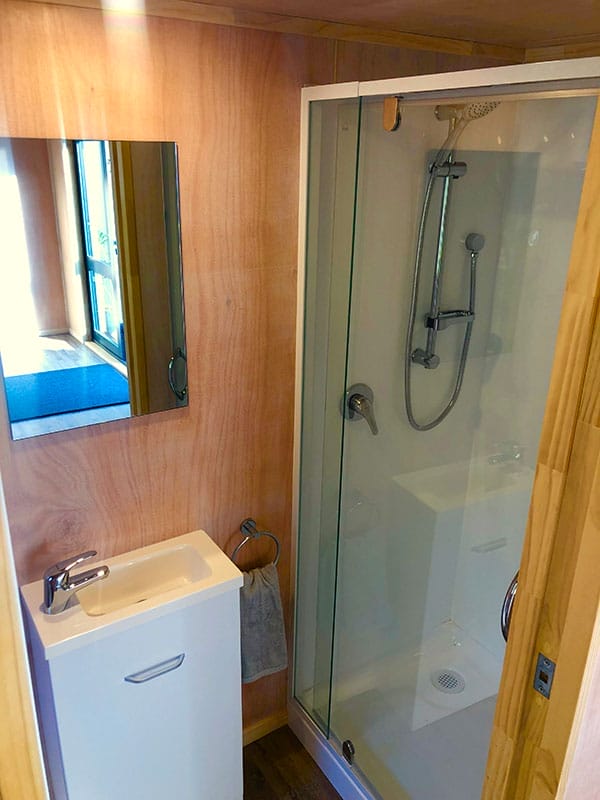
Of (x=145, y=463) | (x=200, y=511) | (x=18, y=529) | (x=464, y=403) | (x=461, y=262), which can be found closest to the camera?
(x=18, y=529)

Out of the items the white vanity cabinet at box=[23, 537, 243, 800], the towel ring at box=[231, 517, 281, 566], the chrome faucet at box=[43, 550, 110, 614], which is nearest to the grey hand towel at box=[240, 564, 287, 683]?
the towel ring at box=[231, 517, 281, 566]

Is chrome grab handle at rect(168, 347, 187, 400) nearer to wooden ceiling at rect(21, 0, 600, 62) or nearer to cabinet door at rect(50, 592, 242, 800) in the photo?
cabinet door at rect(50, 592, 242, 800)

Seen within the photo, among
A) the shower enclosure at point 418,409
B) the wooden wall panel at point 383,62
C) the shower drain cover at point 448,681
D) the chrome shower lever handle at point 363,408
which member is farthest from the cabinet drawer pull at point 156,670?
the wooden wall panel at point 383,62

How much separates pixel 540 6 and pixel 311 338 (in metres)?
0.98

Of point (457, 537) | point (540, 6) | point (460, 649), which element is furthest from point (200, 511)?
point (540, 6)

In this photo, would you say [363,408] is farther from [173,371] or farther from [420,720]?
[420,720]

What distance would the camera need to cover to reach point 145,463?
180cm

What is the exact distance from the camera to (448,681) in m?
2.31

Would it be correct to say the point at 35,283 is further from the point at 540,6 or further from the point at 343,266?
the point at 540,6

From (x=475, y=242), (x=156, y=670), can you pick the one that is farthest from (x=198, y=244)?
(x=156, y=670)

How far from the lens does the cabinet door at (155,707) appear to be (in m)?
1.58

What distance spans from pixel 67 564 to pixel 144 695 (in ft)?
1.28

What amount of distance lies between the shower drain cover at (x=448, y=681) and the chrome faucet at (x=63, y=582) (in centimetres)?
129

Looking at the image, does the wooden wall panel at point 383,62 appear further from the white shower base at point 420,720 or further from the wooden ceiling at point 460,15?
the white shower base at point 420,720
